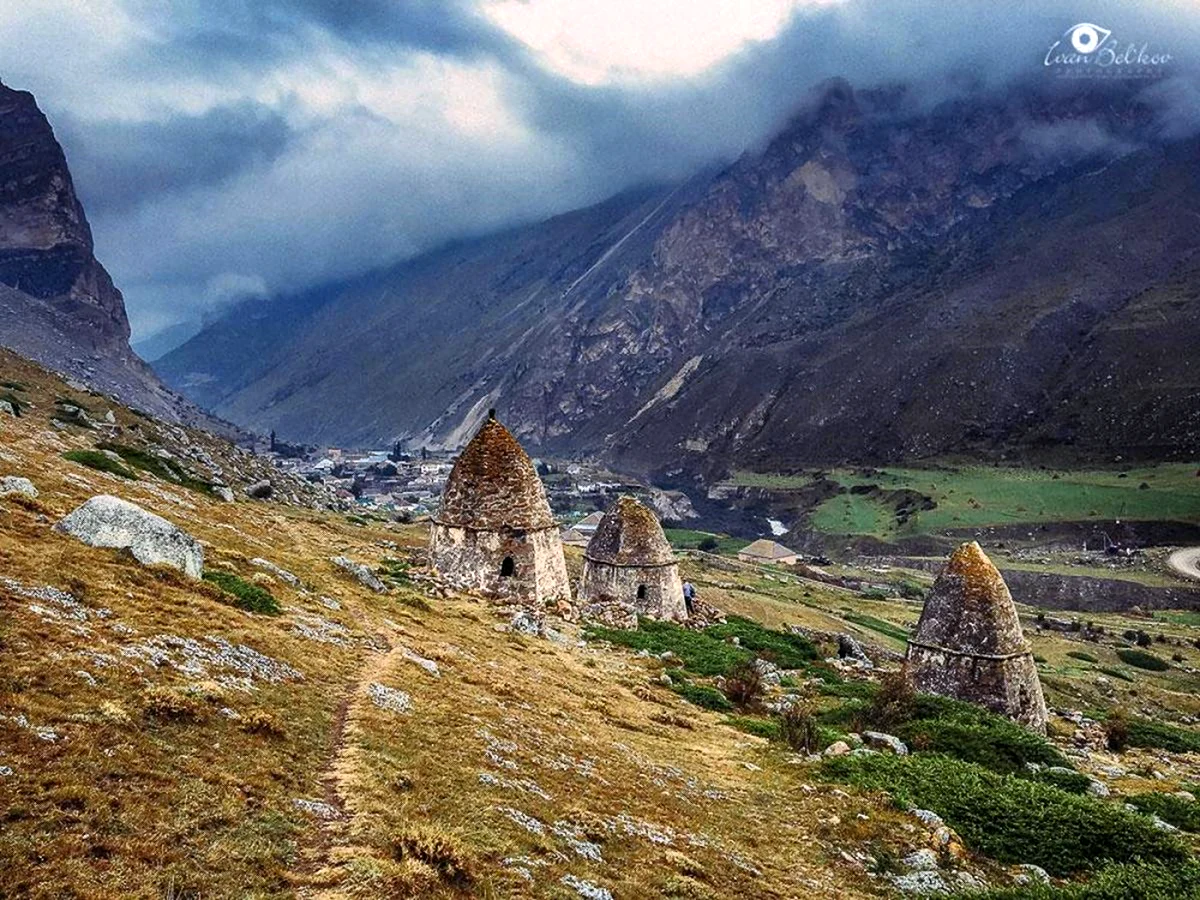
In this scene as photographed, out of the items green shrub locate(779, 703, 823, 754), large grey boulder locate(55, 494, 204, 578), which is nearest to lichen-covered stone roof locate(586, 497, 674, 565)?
green shrub locate(779, 703, 823, 754)

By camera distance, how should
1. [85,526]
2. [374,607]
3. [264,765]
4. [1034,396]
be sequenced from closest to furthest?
[264,765] → [85,526] → [374,607] → [1034,396]

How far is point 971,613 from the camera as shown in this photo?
2142cm

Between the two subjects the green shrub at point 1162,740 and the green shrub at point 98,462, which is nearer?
the green shrub at point 1162,740

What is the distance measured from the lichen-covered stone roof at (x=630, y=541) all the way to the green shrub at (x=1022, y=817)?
1639cm

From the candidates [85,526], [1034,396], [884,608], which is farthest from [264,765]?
[1034,396]

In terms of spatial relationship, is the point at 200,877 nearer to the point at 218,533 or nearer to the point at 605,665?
the point at 605,665

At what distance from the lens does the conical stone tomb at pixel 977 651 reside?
21.0m

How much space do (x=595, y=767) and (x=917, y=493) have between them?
414 ft

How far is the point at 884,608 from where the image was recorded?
61656 millimetres

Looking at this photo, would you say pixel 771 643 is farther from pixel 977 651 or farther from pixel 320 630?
pixel 320 630

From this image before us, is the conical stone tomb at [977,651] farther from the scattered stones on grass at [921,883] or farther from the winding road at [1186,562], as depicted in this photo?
the winding road at [1186,562]

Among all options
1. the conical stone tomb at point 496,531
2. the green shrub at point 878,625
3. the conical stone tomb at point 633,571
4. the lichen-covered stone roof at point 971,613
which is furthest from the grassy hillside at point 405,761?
the green shrub at point 878,625

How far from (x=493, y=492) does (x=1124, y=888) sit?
65.9ft

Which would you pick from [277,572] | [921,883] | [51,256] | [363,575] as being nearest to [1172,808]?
[921,883]
